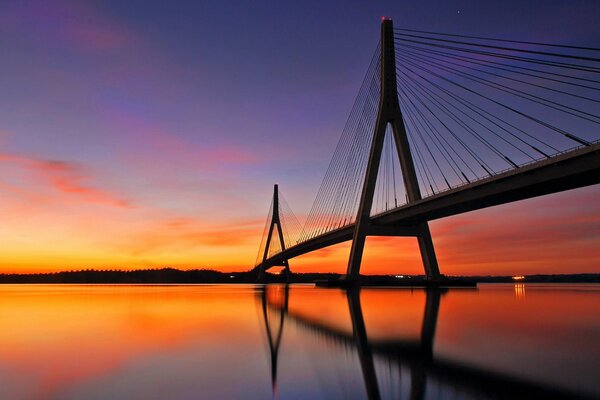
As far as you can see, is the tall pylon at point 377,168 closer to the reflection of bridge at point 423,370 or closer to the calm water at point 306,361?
the calm water at point 306,361

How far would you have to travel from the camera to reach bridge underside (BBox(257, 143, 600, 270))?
2391cm

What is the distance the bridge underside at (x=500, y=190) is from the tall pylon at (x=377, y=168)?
660 mm

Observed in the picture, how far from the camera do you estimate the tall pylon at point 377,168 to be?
3691cm

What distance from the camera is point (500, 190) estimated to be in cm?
2920

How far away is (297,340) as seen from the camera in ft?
38.8

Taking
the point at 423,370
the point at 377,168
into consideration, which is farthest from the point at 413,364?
the point at 377,168

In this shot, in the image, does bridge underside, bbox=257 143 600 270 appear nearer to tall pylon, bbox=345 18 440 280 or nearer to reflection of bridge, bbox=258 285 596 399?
tall pylon, bbox=345 18 440 280

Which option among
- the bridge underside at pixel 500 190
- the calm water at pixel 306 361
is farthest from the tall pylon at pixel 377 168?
the calm water at pixel 306 361

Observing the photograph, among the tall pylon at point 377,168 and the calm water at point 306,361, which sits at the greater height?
the tall pylon at point 377,168

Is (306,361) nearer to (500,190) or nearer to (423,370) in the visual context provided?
(423,370)

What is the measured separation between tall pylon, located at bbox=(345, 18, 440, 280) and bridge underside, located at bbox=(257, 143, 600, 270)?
66cm

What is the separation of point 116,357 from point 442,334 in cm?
771

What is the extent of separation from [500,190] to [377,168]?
10380mm

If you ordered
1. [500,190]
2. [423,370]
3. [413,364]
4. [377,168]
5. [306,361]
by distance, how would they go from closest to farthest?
[423,370] → [413,364] → [306,361] → [500,190] → [377,168]
